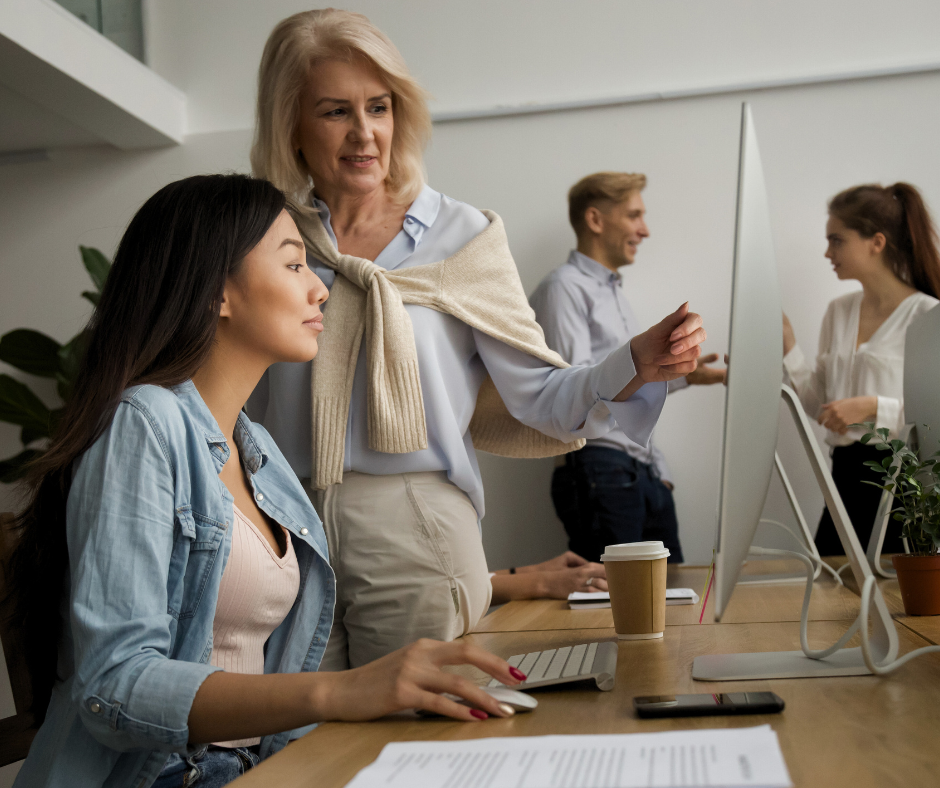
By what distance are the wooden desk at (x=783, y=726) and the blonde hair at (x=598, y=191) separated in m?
2.56

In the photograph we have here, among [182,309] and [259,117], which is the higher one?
[259,117]

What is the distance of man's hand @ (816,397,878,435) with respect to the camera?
242 centimetres

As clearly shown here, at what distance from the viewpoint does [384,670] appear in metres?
0.77

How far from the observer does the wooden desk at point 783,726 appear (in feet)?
1.93

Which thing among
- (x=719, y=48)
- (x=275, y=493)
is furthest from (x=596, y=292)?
(x=275, y=493)

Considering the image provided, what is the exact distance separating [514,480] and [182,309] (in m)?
2.53

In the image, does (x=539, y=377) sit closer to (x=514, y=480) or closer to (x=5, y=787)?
(x=5, y=787)

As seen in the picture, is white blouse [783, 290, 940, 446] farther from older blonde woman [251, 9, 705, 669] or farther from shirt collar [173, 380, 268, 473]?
shirt collar [173, 380, 268, 473]

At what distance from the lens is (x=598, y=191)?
3311 millimetres

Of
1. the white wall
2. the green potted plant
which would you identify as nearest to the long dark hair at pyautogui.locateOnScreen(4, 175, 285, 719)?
the green potted plant

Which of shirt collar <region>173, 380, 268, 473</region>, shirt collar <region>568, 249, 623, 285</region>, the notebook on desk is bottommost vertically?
the notebook on desk

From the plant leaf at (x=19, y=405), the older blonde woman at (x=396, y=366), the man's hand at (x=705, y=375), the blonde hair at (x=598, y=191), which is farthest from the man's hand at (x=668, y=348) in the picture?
the plant leaf at (x=19, y=405)

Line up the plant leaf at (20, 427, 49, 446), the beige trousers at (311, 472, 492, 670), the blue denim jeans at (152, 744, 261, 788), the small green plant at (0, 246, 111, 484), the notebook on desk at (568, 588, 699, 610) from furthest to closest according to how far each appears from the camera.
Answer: the plant leaf at (20, 427, 49, 446) → the small green plant at (0, 246, 111, 484) → the notebook on desk at (568, 588, 699, 610) → the beige trousers at (311, 472, 492, 670) → the blue denim jeans at (152, 744, 261, 788)

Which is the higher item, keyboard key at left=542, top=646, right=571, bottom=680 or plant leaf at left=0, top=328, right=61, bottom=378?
plant leaf at left=0, top=328, right=61, bottom=378
